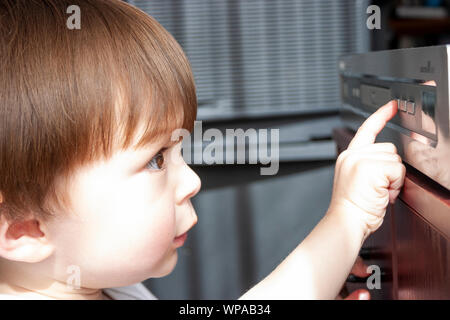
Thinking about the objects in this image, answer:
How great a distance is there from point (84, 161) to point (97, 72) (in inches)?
3.4

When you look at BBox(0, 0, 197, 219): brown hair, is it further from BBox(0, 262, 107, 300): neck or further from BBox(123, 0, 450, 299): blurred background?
BBox(123, 0, 450, 299): blurred background

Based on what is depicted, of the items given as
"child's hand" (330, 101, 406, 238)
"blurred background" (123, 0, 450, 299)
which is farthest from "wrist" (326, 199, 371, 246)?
"blurred background" (123, 0, 450, 299)

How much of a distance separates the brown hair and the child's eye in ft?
0.09

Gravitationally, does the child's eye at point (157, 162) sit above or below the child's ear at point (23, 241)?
above

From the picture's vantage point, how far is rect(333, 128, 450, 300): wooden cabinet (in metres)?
0.44

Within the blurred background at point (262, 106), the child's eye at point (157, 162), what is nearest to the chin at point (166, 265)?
the child's eye at point (157, 162)

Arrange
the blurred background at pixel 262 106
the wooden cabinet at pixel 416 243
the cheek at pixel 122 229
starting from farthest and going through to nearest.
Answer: the blurred background at pixel 262 106 → the cheek at pixel 122 229 → the wooden cabinet at pixel 416 243

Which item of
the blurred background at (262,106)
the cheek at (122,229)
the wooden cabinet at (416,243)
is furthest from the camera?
the blurred background at (262,106)

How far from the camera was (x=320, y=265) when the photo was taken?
0.49m

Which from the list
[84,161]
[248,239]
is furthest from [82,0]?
[248,239]

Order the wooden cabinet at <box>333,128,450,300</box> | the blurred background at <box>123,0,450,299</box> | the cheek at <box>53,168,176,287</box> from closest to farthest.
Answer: the wooden cabinet at <box>333,128,450,300</box> < the cheek at <box>53,168,176,287</box> < the blurred background at <box>123,0,450,299</box>

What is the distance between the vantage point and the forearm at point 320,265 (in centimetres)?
48

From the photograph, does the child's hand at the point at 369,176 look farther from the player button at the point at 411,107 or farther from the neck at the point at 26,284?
the neck at the point at 26,284

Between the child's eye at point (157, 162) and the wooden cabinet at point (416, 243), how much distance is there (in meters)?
0.25
